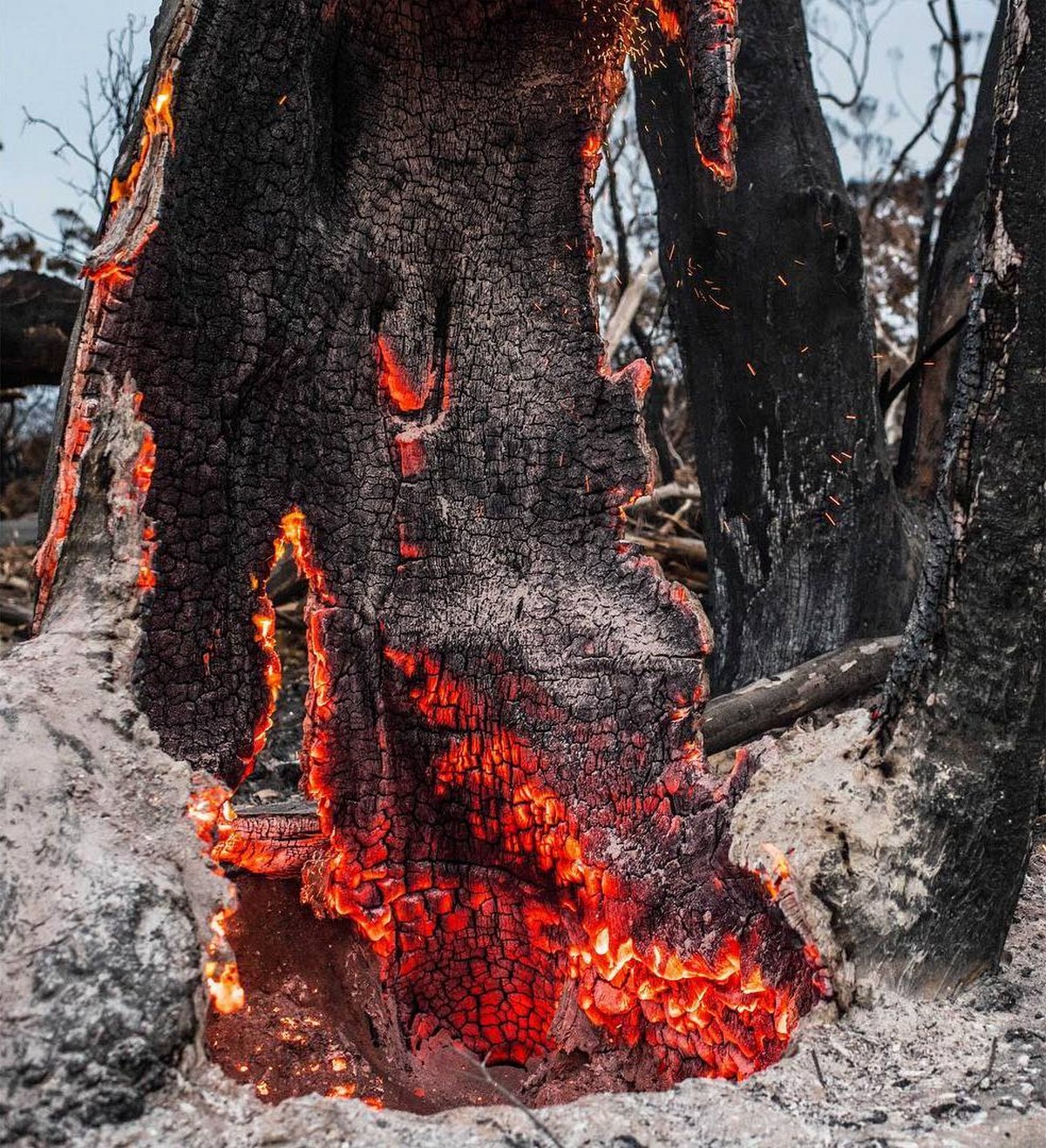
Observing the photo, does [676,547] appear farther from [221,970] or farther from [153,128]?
[221,970]

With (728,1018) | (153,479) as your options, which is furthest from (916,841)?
(153,479)

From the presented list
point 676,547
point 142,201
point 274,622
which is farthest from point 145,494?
point 676,547

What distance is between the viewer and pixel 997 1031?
1.87 metres

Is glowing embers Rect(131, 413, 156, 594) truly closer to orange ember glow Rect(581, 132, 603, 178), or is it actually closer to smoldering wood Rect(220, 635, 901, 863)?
orange ember glow Rect(581, 132, 603, 178)

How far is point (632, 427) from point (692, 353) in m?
1.71

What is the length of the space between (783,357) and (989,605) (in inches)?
86.4

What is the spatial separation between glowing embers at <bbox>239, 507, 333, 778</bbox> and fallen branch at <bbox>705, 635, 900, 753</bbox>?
1.57 m

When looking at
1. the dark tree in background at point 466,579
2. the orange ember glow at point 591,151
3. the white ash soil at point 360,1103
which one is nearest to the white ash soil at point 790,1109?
the white ash soil at point 360,1103

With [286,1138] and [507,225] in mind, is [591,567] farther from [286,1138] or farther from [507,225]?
[286,1138]

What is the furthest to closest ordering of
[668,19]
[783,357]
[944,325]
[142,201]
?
[944,325] < [783,357] < [668,19] < [142,201]

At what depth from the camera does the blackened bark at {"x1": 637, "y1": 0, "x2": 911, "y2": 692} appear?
3.97 meters

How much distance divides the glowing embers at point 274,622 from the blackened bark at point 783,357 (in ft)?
6.76

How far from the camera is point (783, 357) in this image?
3.98 metres

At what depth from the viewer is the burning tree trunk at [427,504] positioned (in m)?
2.23
